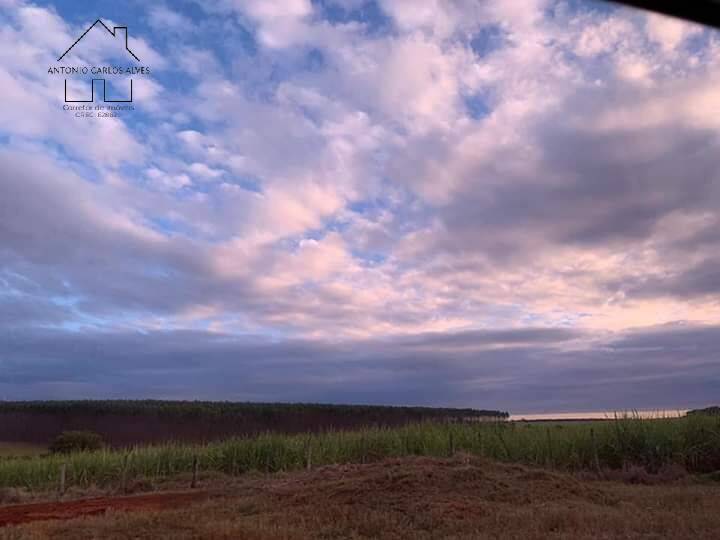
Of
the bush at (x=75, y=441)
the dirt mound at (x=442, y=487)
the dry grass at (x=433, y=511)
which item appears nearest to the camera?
the dry grass at (x=433, y=511)

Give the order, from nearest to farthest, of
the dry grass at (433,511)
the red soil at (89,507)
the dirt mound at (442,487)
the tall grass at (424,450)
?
the dry grass at (433,511) → the dirt mound at (442,487) → the red soil at (89,507) → the tall grass at (424,450)

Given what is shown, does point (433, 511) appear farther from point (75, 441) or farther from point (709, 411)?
point (75, 441)

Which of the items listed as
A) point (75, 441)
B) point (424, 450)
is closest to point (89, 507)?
point (424, 450)

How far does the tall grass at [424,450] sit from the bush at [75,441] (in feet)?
50.4

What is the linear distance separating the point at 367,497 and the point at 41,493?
1787 cm

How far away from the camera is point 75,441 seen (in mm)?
51906

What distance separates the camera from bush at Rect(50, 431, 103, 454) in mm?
51125

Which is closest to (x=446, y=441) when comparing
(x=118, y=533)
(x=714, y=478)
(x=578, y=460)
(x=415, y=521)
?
(x=578, y=460)

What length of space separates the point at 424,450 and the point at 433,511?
16.9 metres

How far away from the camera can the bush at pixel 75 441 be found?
5112cm

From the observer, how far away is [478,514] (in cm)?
1462

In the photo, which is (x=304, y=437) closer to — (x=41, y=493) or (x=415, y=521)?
(x=41, y=493)

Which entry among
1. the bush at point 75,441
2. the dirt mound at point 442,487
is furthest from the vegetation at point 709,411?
the bush at point 75,441

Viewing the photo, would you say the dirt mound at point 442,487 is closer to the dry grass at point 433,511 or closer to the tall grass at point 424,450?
the dry grass at point 433,511
